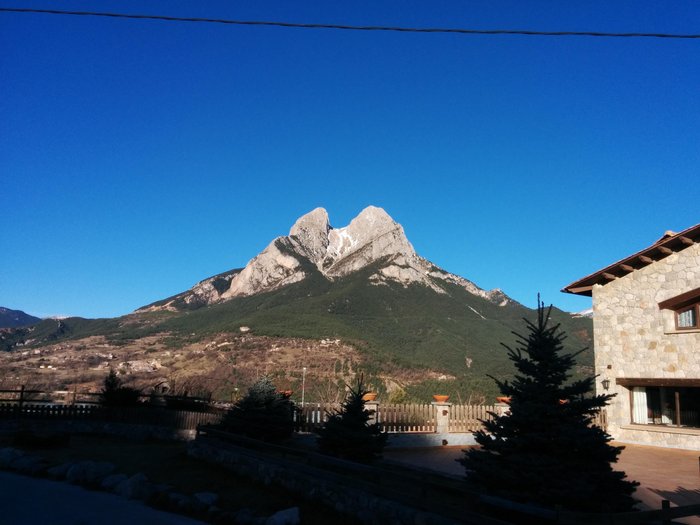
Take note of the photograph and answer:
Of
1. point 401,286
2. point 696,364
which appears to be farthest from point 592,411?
point 401,286

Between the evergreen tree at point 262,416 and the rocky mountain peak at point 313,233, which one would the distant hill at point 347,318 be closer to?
the rocky mountain peak at point 313,233

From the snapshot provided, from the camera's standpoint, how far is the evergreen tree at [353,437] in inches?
405

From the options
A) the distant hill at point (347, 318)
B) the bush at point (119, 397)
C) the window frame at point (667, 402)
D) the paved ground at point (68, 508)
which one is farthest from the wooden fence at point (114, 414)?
the distant hill at point (347, 318)

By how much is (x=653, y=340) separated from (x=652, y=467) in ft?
19.9

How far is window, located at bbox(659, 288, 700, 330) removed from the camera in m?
16.7

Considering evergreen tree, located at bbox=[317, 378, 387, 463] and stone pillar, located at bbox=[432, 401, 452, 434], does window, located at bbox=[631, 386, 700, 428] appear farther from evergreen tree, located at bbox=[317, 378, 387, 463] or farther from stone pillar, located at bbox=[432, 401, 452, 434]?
evergreen tree, located at bbox=[317, 378, 387, 463]

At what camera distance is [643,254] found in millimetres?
18078

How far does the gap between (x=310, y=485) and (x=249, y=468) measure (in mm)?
2173

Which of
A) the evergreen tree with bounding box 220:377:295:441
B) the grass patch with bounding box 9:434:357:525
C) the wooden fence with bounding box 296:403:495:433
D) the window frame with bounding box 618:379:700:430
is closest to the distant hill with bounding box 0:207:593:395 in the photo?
the window frame with bounding box 618:379:700:430

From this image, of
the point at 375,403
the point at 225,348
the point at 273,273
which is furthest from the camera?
the point at 273,273

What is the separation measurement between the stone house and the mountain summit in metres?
68.0

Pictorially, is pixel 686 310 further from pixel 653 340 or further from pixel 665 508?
pixel 665 508

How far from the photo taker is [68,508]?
9.27 metres

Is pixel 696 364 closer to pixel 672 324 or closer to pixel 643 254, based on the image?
pixel 672 324
